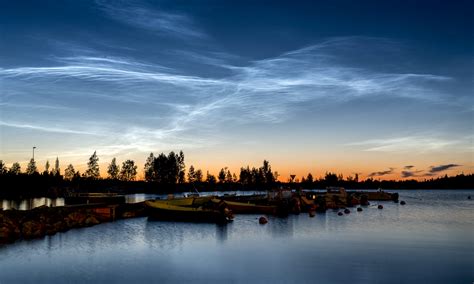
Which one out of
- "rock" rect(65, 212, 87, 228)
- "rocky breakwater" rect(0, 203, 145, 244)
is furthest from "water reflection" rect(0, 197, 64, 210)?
"rock" rect(65, 212, 87, 228)

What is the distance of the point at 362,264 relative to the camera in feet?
103

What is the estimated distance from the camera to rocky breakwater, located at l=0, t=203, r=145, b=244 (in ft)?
127

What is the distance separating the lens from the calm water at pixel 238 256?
2670 centimetres

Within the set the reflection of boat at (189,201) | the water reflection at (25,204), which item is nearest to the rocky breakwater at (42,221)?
the reflection of boat at (189,201)

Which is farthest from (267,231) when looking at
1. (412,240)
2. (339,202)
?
(339,202)

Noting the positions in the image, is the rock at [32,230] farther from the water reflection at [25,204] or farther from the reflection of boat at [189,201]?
the reflection of boat at [189,201]

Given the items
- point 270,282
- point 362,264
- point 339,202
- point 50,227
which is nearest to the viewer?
point 270,282

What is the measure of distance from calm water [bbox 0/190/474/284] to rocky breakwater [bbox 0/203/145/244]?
181cm

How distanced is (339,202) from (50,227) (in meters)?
75.5

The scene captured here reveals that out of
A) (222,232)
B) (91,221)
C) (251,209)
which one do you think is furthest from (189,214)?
(251,209)

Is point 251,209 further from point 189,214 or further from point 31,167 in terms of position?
point 31,167

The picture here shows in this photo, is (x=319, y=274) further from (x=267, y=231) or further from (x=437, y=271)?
(x=267, y=231)

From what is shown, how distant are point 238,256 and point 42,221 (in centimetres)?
2422

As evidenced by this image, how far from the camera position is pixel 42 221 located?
1722 inches
